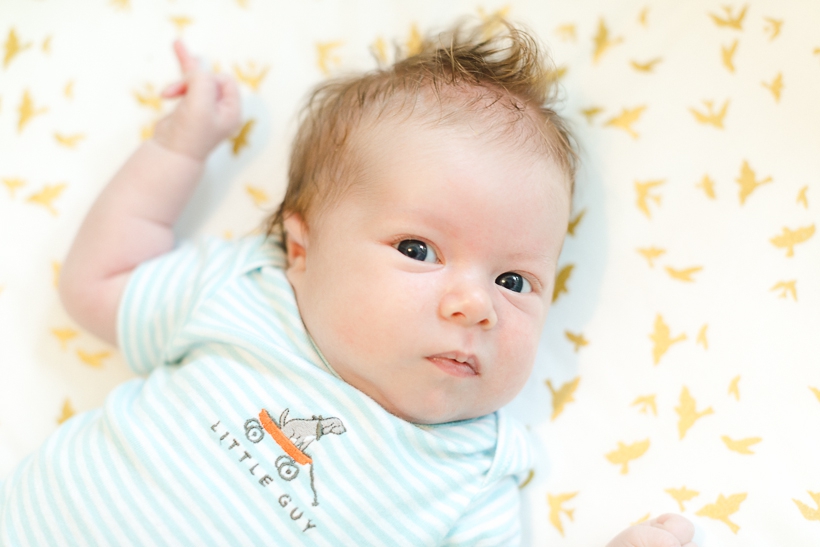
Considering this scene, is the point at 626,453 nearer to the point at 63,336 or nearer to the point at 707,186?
the point at 707,186

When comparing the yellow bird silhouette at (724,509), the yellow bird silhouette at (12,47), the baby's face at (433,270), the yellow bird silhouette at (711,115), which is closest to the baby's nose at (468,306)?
the baby's face at (433,270)

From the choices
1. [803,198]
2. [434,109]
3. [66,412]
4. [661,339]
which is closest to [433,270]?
[434,109]

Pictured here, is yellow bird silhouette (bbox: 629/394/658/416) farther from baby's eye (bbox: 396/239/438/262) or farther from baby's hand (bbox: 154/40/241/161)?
baby's hand (bbox: 154/40/241/161)

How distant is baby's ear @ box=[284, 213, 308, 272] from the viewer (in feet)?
4.15

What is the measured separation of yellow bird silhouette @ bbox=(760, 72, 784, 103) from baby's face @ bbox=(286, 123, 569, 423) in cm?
54

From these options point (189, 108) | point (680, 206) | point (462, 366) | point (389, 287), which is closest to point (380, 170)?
point (389, 287)

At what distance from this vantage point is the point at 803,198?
1304mm

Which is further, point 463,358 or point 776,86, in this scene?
point 776,86

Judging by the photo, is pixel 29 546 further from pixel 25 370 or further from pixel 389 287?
pixel 389 287

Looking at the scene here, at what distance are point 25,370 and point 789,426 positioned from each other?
147 centimetres

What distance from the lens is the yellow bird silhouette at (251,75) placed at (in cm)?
160

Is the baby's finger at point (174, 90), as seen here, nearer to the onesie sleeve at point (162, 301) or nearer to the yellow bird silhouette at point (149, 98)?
the yellow bird silhouette at point (149, 98)

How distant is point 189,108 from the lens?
1436mm

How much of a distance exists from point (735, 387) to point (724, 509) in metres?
0.22
